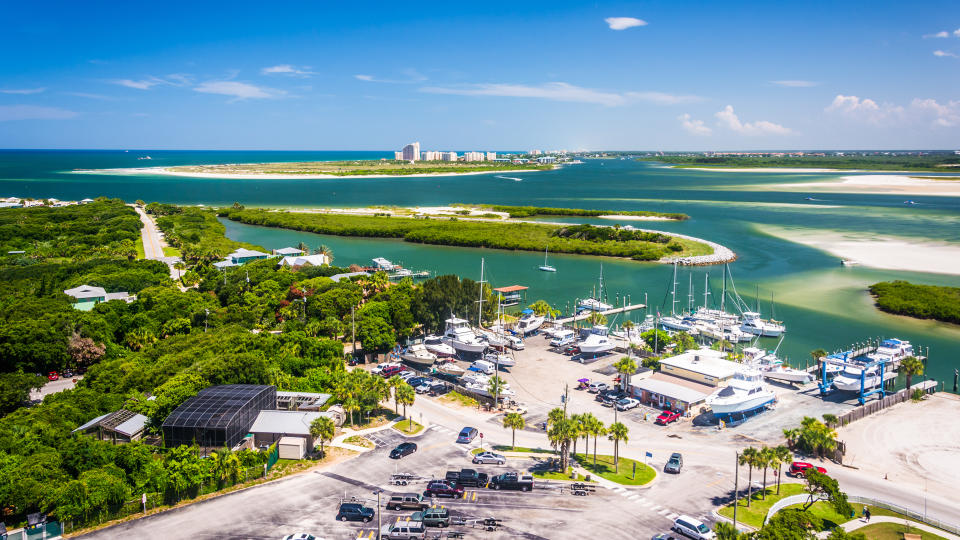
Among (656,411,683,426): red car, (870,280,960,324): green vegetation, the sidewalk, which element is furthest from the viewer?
(870,280,960,324): green vegetation

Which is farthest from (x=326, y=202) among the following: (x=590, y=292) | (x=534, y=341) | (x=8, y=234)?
(x=534, y=341)

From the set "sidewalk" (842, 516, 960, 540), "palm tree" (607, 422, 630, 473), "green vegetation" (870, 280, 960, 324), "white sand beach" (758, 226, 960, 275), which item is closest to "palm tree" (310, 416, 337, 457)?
"palm tree" (607, 422, 630, 473)

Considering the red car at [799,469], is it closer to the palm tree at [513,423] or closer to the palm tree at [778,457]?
the palm tree at [778,457]

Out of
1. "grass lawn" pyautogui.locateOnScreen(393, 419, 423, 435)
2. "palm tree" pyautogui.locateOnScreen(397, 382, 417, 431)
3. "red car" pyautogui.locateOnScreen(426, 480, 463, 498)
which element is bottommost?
"grass lawn" pyautogui.locateOnScreen(393, 419, 423, 435)

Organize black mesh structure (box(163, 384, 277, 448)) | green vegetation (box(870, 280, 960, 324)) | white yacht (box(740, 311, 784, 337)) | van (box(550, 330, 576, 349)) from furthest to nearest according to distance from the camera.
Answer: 1. green vegetation (box(870, 280, 960, 324))
2. white yacht (box(740, 311, 784, 337))
3. van (box(550, 330, 576, 349))
4. black mesh structure (box(163, 384, 277, 448))

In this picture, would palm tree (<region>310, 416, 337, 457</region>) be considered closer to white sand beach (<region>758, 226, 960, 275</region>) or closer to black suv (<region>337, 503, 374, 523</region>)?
black suv (<region>337, 503, 374, 523</region>)

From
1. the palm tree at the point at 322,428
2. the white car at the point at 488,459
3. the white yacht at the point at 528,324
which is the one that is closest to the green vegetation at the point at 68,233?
the white yacht at the point at 528,324
